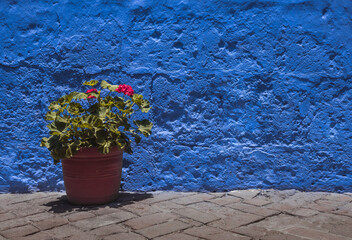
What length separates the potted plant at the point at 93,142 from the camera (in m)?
3.22

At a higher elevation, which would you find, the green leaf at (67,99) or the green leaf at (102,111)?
the green leaf at (67,99)

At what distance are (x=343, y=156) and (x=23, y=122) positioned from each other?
9.57 feet

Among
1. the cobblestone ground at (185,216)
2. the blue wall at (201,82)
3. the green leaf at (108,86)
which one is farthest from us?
the blue wall at (201,82)

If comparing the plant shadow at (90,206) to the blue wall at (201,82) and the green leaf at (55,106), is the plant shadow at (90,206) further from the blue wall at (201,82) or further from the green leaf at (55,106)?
the green leaf at (55,106)

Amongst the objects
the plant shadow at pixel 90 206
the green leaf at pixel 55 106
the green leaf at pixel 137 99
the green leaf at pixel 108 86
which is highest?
the green leaf at pixel 108 86

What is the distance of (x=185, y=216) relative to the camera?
9.88 feet

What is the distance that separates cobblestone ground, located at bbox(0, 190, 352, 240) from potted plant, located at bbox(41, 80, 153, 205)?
0.16 m

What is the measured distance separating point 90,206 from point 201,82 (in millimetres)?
1446

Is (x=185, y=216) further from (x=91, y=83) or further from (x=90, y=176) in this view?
(x=91, y=83)

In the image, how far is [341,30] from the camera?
11.9ft

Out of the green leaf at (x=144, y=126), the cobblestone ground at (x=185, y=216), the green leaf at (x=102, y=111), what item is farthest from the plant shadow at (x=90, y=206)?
the green leaf at (x=102, y=111)

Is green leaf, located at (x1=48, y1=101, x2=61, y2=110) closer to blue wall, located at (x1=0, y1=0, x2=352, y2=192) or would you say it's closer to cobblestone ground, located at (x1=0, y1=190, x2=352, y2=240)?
blue wall, located at (x1=0, y1=0, x2=352, y2=192)

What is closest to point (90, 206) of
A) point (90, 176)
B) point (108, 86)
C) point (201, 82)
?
Answer: point (90, 176)

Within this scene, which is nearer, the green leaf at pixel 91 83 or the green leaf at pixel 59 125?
the green leaf at pixel 59 125
